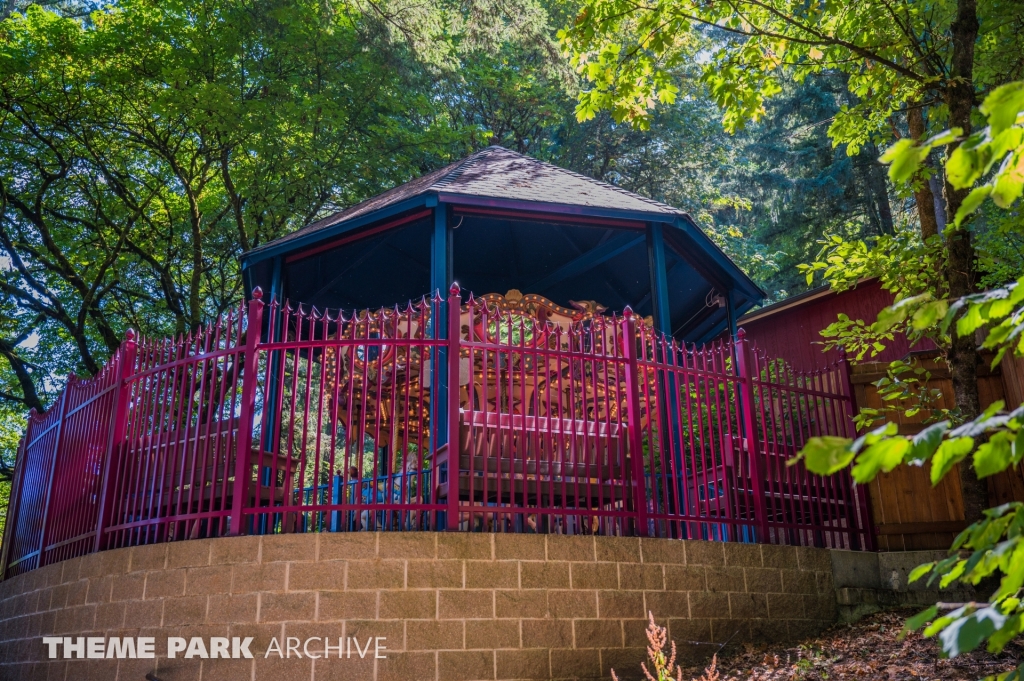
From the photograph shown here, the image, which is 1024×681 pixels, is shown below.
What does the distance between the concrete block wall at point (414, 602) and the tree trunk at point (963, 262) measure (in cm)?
221

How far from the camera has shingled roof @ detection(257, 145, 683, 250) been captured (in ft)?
32.6

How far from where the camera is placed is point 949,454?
2.33 metres

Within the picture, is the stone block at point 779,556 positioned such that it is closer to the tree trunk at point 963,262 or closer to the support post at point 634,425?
the support post at point 634,425

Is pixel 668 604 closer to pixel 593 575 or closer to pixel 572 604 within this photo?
pixel 593 575

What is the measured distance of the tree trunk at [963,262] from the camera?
6.80 metres

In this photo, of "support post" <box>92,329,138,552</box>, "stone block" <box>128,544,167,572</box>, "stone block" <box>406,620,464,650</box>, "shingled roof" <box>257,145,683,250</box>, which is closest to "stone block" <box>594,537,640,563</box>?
"stone block" <box>406,620,464,650</box>

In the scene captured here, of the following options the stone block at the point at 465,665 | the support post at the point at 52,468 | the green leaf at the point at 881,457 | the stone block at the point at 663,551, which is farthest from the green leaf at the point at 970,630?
the support post at the point at 52,468

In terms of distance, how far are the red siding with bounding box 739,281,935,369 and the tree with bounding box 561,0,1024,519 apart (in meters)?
9.10

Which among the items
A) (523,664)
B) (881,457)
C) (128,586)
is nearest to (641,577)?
(523,664)

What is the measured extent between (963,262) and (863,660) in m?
3.30

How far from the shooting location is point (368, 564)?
605cm

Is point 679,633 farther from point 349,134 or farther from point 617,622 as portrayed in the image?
point 349,134

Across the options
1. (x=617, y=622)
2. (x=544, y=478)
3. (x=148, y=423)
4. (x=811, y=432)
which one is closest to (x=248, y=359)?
(x=148, y=423)

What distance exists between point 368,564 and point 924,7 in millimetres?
7720
